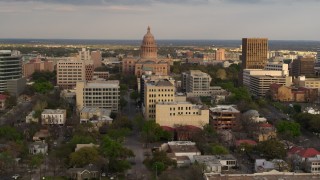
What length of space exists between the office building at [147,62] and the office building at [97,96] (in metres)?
26.6

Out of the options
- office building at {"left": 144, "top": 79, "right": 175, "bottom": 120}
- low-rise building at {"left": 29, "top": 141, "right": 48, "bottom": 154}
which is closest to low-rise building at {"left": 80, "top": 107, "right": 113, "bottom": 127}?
office building at {"left": 144, "top": 79, "right": 175, "bottom": 120}

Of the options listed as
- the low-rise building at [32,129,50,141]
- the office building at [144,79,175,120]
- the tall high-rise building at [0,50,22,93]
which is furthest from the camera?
the tall high-rise building at [0,50,22,93]

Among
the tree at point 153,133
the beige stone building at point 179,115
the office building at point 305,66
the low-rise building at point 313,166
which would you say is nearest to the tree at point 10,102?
the beige stone building at point 179,115

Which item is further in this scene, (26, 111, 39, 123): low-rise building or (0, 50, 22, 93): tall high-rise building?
(0, 50, 22, 93): tall high-rise building

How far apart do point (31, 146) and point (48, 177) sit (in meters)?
7.94

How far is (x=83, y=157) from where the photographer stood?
37.6 meters

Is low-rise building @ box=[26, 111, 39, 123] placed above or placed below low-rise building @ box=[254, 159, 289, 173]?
above

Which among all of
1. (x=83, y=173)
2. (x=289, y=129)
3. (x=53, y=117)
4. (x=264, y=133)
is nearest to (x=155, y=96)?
(x=53, y=117)

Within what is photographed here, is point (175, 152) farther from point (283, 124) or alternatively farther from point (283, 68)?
point (283, 68)

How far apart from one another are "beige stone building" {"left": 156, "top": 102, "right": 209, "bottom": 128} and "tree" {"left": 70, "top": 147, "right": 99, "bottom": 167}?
14.1m

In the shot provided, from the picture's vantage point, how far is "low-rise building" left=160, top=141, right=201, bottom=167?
130 feet

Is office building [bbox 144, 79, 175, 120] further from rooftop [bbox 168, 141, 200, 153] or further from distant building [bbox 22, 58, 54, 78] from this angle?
distant building [bbox 22, 58, 54, 78]

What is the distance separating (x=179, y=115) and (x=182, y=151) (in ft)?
34.1

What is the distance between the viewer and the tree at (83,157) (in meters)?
37.4
